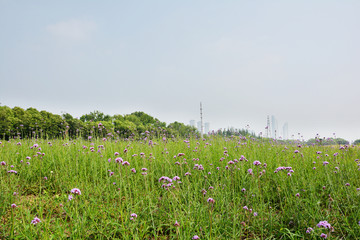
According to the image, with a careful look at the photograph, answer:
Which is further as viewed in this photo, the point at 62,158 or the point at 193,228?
the point at 62,158

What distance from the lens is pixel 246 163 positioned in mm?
4742

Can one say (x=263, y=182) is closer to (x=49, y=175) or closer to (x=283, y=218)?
(x=283, y=218)

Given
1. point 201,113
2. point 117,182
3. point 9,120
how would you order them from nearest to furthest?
point 117,182 < point 201,113 < point 9,120

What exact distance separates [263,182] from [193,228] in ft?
6.44

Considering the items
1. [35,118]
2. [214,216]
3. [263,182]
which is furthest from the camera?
[35,118]

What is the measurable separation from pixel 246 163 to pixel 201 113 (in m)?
13.1

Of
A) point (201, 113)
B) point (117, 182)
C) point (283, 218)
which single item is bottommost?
point (283, 218)

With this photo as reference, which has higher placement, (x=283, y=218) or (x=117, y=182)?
(x=117, y=182)

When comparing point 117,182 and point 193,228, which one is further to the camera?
point 117,182

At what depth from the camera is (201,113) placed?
58.4 ft

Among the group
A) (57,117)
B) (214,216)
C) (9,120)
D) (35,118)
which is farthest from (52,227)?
(57,117)

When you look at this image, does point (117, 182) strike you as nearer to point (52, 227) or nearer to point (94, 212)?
point (94, 212)

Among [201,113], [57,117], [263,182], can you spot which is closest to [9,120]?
[57,117]

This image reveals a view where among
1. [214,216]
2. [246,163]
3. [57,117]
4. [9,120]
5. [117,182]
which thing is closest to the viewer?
[214,216]
